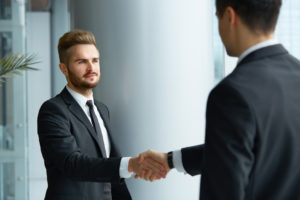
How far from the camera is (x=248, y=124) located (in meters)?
1.40

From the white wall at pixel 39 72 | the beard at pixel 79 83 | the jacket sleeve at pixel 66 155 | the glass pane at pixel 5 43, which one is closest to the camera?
the jacket sleeve at pixel 66 155

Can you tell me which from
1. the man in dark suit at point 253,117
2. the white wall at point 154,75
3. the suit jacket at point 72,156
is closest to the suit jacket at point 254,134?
the man in dark suit at point 253,117

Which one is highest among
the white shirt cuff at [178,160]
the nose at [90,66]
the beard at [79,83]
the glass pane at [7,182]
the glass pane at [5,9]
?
the glass pane at [5,9]

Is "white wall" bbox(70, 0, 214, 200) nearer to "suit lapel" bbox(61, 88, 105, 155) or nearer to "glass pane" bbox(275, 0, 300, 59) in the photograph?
"suit lapel" bbox(61, 88, 105, 155)

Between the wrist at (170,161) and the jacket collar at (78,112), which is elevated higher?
the jacket collar at (78,112)

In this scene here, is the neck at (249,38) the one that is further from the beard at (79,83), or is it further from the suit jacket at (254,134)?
the beard at (79,83)

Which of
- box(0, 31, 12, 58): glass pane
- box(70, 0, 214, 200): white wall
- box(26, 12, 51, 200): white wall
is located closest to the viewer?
box(70, 0, 214, 200): white wall

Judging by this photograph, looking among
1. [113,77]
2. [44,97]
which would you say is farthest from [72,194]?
[44,97]

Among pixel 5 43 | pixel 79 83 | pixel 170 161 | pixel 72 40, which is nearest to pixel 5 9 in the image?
pixel 5 43

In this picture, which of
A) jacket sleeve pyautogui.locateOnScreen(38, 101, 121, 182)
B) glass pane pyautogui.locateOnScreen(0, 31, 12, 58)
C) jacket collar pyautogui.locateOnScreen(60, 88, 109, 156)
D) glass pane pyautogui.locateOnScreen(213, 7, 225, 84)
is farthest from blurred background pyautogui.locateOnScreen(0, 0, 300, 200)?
glass pane pyautogui.locateOnScreen(0, 31, 12, 58)

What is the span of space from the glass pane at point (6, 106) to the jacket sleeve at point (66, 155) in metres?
3.12

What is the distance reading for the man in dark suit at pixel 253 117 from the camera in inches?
54.9

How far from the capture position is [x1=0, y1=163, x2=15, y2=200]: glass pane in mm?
5496

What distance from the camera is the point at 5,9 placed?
548 cm
